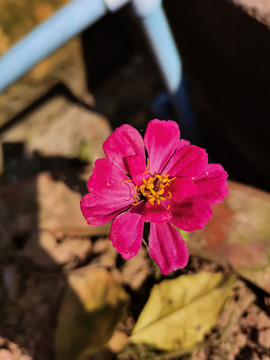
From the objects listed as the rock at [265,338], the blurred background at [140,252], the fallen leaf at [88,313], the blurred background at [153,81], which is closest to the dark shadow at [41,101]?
the blurred background at [153,81]

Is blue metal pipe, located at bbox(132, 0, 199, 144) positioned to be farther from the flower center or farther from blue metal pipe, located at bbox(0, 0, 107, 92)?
the flower center

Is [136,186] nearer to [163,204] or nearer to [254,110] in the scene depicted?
[163,204]

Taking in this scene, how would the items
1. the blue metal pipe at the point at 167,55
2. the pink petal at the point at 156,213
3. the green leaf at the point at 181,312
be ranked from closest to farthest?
1. the pink petal at the point at 156,213
2. the green leaf at the point at 181,312
3. the blue metal pipe at the point at 167,55

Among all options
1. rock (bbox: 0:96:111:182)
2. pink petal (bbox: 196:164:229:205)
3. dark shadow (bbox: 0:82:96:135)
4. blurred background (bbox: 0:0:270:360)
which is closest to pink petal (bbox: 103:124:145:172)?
pink petal (bbox: 196:164:229:205)

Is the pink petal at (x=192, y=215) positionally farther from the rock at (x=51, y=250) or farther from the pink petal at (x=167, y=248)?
the rock at (x=51, y=250)

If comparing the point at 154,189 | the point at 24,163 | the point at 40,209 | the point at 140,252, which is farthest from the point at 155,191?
the point at 24,163

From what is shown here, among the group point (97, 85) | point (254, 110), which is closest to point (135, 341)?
point (254, 110)

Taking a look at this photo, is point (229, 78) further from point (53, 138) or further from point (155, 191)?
point (53, 138)
